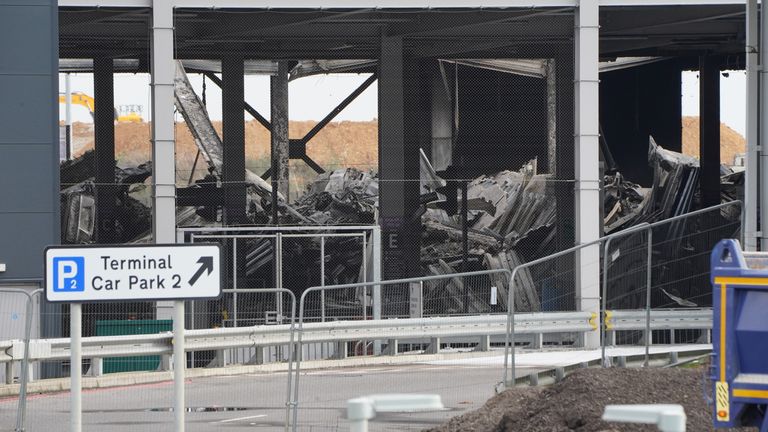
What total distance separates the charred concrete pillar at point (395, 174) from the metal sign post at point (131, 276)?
14.2 m

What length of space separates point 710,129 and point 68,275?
24.5 metres

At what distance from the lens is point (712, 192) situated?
1171 inches

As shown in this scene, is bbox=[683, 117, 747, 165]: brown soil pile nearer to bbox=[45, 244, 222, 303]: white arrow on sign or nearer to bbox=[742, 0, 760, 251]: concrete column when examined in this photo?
bbox=[742, 0, 760, 251]: concrete column

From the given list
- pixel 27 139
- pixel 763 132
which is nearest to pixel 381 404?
pixel 763 132

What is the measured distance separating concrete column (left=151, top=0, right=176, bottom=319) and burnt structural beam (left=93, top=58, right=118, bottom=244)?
539cm

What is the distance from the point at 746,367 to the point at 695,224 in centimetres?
797

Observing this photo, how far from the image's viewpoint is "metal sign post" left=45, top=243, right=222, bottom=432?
29.2ft

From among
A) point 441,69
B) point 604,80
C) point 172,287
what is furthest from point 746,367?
point 604,80

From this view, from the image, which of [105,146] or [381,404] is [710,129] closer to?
[105,146]

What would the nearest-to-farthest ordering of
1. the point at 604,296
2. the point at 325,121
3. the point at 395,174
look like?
1. the point at 604,296
2. the point at 395,174
3. the point at 325,121

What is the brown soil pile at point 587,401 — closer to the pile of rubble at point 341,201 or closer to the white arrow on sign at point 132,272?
the white arrow on sign at point 132,272

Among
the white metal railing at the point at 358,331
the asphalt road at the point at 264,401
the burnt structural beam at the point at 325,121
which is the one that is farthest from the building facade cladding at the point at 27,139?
the burnt structural beam at the point at 325,121

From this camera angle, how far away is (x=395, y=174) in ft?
80.3

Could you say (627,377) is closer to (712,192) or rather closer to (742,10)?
(742,10)
